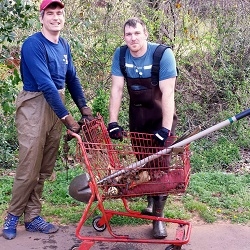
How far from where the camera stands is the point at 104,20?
26.9ft

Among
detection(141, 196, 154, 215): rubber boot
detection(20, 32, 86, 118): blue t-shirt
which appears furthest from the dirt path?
detection(20, 32, 86, 118): blue t-shirt

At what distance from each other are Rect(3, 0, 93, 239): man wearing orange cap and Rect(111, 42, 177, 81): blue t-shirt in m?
0.54

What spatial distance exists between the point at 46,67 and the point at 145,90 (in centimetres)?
94

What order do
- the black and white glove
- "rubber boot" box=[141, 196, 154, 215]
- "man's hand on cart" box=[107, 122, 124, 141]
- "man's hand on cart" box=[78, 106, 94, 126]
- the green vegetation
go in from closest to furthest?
1. the black and white glove
2. "man's hand on cart" box=[107, 122, 124, 141]
3. "man's hand on cart" box=[78, 106, 94, 126]
4. "rubber boot" box=[141, 196, 154, 215]
5. the green vegetation

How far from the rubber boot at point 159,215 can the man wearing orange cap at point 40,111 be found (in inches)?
39.3

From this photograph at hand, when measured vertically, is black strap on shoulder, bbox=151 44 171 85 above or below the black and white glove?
above

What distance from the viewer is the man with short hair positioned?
4227 mm

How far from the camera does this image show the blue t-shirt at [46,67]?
409 centimetres

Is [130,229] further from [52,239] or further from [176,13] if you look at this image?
[176,13]

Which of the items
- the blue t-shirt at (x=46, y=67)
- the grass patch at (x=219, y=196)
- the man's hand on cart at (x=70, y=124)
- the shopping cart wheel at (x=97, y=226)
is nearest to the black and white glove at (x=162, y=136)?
the man's hand on cart at (x=70, y=124)

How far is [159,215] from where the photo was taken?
4602 mm

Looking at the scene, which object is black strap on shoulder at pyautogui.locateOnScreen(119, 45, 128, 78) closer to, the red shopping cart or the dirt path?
the red shopping cart

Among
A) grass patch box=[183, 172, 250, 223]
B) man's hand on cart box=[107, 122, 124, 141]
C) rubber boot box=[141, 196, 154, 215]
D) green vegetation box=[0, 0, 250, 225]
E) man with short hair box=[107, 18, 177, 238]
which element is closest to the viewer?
man with short hair box=[107, 18, 177, 238]

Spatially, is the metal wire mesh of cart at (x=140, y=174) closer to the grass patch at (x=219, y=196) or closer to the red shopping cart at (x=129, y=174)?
the red shopping cart at (x=129, y=174)
